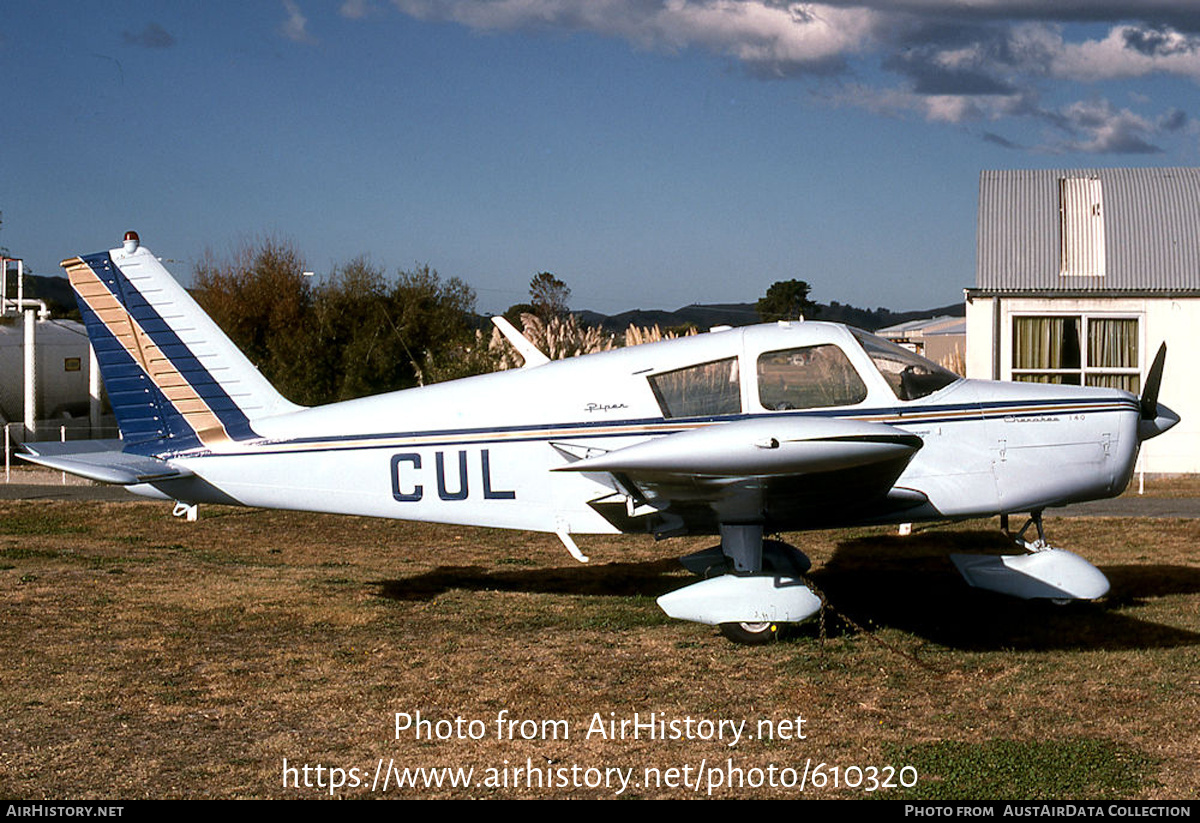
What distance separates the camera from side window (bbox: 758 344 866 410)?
25.2 feet

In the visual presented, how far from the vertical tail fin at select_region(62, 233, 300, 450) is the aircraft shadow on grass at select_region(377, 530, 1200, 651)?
215cm

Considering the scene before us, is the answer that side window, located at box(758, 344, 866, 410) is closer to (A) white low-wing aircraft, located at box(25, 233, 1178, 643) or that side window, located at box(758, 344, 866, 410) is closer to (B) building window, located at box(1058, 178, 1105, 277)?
(A) white low-wing aircraft, located at box(25, 233, 1178, 643)

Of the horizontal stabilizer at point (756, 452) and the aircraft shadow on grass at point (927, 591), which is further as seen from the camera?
the aircraft shadow on grass at point (927, 591)

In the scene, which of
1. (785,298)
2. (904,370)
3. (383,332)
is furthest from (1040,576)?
(785,298)

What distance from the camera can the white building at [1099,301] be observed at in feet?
57.0

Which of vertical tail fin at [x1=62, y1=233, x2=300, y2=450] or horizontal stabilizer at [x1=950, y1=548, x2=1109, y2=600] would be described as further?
vertical tail fin at [x1=62, y1=233, x2=300, y2=450]

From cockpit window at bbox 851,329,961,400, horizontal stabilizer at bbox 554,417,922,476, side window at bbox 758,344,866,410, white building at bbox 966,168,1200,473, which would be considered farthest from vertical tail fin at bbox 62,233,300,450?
white building at bbox 966,168,1200,473

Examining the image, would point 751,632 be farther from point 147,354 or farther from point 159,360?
point 147,354

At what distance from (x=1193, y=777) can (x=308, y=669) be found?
200 inches

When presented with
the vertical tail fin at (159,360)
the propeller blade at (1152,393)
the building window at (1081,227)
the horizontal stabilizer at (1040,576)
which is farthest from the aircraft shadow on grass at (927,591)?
the building window at (1081,227)

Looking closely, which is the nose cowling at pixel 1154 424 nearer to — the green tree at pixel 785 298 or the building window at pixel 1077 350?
the building window at pixel 1077 350

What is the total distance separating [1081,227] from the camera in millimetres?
18047

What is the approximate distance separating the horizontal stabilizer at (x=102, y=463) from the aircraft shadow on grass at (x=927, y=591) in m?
2.24

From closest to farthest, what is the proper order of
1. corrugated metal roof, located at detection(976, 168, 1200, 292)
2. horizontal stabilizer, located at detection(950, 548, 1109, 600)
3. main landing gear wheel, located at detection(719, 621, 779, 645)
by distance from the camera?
main landing gear wheel, located at detection(719, 621, 779, 645) < horizontal stabilizer, located at detection(950, 548, 1109, 600) < corrugated metal roof, located at detection(976, 168, 1200, 292)
